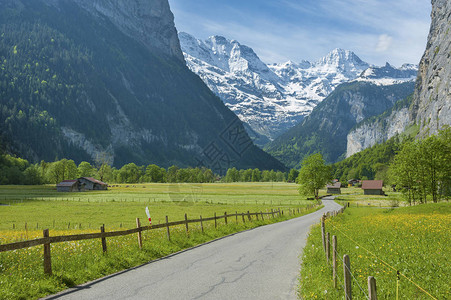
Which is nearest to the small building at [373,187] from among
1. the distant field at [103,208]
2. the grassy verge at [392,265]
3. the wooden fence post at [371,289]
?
the distant field at [103,208]

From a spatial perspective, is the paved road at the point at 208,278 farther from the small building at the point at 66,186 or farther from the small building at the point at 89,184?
the small building at the point at 89,184

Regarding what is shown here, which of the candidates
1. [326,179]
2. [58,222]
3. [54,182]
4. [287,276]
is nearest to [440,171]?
[326,179]

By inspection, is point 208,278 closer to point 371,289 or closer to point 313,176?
point 371,289

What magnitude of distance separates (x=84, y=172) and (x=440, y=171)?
172 m

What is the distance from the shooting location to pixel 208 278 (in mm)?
13172

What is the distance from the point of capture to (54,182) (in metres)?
170

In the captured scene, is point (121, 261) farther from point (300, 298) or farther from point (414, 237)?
point (414, 237)

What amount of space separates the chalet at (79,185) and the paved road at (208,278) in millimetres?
127741

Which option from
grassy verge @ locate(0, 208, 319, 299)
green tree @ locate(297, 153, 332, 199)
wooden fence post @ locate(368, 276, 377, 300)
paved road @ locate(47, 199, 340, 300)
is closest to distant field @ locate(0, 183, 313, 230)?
green tree @ locate(297, 153, 332, 199)

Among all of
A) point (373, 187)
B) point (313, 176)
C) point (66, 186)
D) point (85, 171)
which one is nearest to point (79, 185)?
point (66, 186)

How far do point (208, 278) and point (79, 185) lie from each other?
142526 mm

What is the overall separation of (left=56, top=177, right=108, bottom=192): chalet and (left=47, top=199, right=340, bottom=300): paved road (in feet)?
419

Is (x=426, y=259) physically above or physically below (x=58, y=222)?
above

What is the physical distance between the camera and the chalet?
132 metres
